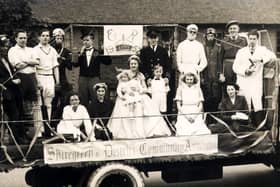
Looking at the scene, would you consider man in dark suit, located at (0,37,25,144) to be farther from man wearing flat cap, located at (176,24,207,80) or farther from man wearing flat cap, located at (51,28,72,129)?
man wearing flat cap, located at (176,24,207,80)

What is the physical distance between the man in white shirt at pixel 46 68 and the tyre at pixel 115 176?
3.12 feet

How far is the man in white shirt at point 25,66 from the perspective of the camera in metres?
6.03

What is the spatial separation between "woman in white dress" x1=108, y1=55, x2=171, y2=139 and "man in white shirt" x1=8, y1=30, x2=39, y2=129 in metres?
1.01

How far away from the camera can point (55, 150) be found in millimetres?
6219

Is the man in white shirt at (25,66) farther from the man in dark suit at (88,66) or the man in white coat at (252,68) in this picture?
the man in white coat at (252,68)

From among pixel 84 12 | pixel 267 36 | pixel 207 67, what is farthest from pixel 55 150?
pixel 84 12

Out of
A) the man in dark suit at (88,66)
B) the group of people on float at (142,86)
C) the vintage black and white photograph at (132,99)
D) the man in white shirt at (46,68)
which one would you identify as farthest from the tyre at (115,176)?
the man in white shirt at (46,68)

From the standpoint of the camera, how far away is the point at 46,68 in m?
6.16

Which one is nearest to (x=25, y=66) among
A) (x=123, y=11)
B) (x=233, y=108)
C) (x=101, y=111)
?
(x=101, y=111)

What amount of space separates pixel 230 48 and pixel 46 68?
7.71 ft

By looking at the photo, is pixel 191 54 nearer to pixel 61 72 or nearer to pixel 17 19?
pixel 61 72

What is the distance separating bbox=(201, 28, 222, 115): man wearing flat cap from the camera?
659 cm

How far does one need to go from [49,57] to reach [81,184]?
66.5 inches

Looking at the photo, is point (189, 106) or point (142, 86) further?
point (189, 106)
